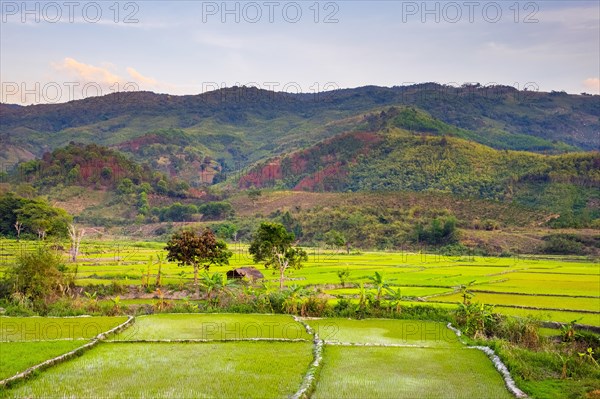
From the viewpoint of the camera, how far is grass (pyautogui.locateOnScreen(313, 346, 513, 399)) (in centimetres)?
1409

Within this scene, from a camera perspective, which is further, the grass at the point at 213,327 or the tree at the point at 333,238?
the tree at the point at 333,238

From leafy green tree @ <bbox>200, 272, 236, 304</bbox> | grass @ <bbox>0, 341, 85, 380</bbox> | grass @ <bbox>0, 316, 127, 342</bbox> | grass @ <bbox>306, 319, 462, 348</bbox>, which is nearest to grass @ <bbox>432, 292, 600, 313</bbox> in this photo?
grass @ <bbox>306, 319, 462, 348</bbox>

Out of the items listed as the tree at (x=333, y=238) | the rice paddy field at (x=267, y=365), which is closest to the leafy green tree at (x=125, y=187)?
the tree at (x=333, y=238)

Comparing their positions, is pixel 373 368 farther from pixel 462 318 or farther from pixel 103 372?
pixel 462 318

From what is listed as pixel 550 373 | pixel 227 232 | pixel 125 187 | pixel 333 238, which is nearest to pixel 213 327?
pixel 550 373

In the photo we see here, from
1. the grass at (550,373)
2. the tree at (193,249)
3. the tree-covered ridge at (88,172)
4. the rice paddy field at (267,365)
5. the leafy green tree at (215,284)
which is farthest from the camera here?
the tree-covered ridge at (88,172)

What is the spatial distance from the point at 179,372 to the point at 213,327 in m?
7.65

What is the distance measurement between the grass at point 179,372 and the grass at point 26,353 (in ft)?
2.28

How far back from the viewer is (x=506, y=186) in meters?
107

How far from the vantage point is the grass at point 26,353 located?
1563 centimetres

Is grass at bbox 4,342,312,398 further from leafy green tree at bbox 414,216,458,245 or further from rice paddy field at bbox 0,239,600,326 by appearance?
leafy green tree at bbox 414,216,458,245

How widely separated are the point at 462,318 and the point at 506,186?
8823 cm

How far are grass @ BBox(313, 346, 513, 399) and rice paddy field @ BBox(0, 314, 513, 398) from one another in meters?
0.03

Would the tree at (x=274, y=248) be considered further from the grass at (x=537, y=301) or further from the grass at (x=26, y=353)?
the grass at (x=26, y=353)
